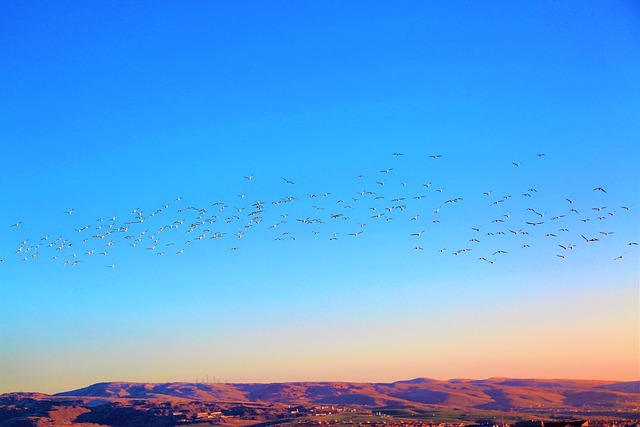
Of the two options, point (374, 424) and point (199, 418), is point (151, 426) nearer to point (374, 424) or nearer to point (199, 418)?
point (199, 418)

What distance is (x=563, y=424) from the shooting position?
283 feet

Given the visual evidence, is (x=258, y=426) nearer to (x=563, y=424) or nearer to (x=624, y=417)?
(x=624, y=417)

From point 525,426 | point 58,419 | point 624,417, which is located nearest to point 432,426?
point 624,417

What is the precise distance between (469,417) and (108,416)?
90.9 metres

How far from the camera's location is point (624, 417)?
596 ft

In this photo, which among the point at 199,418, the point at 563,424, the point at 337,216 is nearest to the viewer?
the point at 337,216

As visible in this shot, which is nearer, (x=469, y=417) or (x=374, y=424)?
(x=374, y=424)

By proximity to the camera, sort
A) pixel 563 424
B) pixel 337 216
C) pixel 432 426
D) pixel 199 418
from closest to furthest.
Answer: pixel 337 216 → pixel 563 424 → pixel 432 426 → pixel 199 418

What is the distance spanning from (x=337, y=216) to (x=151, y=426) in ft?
397

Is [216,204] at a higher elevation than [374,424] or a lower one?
higher

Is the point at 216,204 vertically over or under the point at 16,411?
over

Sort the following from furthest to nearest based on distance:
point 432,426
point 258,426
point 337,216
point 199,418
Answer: point 199,418, point 258,426, point 432,426, point 337,216

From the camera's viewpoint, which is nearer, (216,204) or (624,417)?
(216,204)

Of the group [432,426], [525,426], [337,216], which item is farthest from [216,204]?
[432,426]
